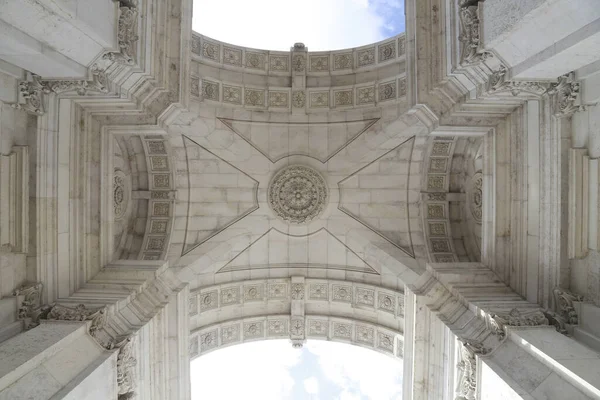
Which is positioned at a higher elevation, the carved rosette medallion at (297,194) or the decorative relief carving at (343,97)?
the decorative relief carving at (343,97)

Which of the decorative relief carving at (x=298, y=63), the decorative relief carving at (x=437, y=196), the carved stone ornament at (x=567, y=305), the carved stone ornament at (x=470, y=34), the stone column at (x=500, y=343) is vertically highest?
the decorative relief carving at (x=298, y=63)

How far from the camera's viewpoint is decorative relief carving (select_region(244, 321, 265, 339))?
A: 15.1 meters

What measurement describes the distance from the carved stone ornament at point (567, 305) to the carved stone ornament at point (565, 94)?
3.55 m

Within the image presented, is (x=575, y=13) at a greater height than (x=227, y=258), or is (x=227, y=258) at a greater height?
(x=575, y=13)

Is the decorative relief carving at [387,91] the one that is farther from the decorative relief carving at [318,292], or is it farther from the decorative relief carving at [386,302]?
the decorative relief carving at [318,292]

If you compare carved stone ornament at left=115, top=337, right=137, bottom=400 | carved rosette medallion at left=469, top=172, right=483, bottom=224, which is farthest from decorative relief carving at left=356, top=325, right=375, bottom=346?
carved stone ornament at left=115, top=337, right=137, bottom=400

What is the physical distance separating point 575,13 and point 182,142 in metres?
10.6

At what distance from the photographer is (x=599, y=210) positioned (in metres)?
7.35

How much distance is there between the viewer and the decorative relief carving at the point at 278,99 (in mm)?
13789

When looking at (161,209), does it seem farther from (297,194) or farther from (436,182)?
(436,182)

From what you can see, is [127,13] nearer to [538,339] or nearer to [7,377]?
[7,377]

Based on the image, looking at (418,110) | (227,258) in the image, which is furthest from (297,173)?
(418,110)

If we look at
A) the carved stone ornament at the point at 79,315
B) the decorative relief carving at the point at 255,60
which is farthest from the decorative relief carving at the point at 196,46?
the carved stone ornament at the point at 79,315

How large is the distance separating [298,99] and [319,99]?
28.5 inches
